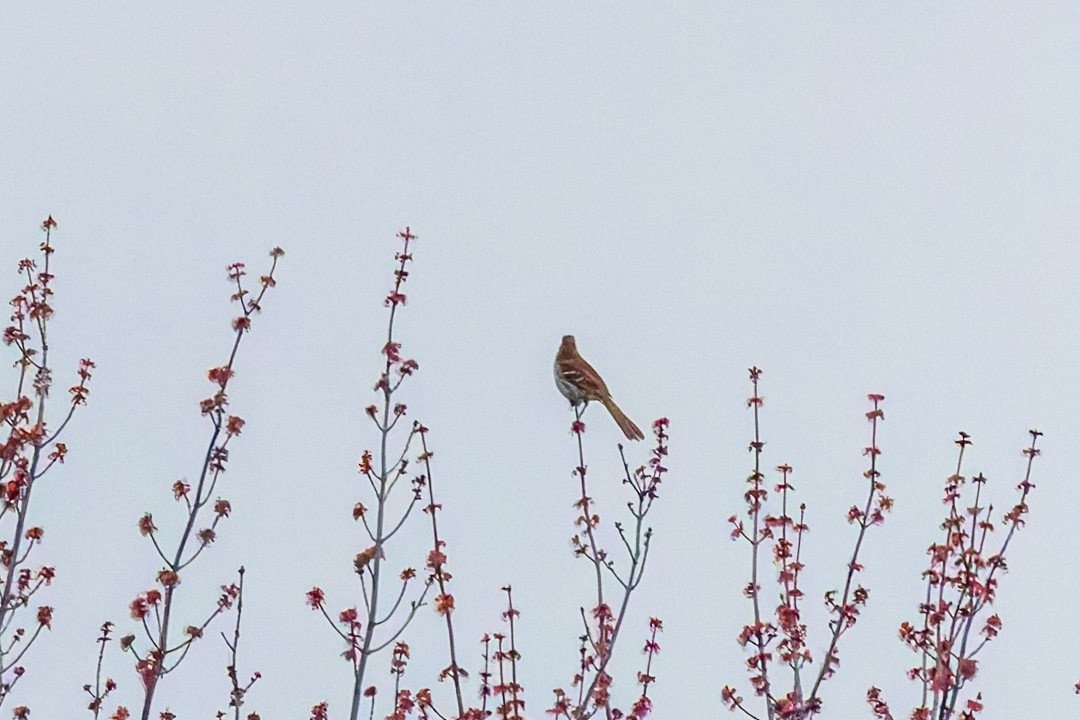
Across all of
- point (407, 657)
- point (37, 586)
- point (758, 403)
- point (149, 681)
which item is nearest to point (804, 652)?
point (758, 403)

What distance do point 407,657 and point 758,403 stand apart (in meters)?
2.16

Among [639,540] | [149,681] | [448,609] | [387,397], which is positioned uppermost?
[387,397]

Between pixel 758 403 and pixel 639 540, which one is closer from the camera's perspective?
pixel 639 540

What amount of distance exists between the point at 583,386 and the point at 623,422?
0.58 m

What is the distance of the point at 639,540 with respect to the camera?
835 centimetres

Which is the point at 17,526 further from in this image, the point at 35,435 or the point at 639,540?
the point at 639,540

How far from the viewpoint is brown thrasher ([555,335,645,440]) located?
44.9ft

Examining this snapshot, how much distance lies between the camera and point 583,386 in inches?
556

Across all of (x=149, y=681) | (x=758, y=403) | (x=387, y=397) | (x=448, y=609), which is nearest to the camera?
(x=149, y=681)

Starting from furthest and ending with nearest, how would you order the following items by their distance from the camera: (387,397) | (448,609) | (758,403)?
(758,403) < (387,397) < (448,609)

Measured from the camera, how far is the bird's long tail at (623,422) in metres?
13.6

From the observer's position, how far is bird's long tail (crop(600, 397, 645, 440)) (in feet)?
44.5

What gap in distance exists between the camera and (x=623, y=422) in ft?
45.0

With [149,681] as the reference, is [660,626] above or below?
above
